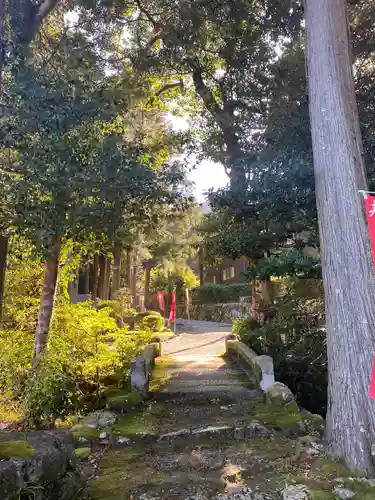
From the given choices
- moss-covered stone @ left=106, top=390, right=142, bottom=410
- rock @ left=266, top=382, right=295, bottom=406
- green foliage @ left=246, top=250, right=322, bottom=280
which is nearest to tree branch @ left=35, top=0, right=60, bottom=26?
green foliage @ left=246, top=250, right=322, bottom=280

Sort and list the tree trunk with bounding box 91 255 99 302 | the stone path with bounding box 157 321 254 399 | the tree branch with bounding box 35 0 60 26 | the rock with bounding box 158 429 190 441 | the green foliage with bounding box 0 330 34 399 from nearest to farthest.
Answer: the rock with bounding box 158 429 190 441, the green foliage with bounding box 0 330 34 399, the tree branch with bounding box 35 0 60 26, the stone path with bounding box 157 321 254 399, the tree trunk with bounding box 91 255 99 302

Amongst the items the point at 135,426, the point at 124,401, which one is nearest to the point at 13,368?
the point at 124,401

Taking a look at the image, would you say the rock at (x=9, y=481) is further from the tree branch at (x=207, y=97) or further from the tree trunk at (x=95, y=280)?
the tree trunk at (x=95, y=280)

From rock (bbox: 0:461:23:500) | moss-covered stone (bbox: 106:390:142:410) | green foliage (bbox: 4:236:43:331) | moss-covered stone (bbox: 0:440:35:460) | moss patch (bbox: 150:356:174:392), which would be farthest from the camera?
moss patch (bbox: 150:356:174:392)

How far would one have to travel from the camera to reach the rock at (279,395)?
7.81 metres

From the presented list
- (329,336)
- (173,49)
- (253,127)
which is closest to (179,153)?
(253,127)

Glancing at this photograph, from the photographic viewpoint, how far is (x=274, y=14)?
1097 cm

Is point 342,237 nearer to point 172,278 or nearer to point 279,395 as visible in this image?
point 279,395

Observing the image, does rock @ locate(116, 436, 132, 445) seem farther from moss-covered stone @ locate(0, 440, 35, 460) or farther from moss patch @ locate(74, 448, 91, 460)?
moss-covered stone @ locate(0, 440, 35, 460)

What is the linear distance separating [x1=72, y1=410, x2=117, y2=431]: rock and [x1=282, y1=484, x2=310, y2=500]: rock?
132 inches

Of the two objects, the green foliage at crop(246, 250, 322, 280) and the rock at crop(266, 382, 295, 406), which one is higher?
the green foliage at crop(246, 250, 322, 280)

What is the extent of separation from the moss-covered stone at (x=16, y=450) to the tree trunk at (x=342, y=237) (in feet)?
12.7

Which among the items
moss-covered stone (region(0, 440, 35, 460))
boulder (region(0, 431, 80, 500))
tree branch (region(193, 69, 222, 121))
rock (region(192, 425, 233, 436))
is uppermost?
tree branch (region(193, 69, 222, 121))

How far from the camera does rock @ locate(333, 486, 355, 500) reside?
436 centimetres
